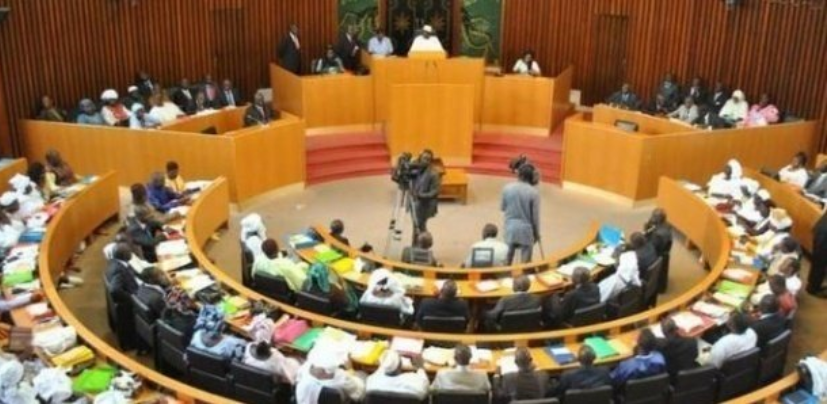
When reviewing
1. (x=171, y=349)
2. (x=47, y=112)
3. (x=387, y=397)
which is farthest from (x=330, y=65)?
(x=387, y=397)

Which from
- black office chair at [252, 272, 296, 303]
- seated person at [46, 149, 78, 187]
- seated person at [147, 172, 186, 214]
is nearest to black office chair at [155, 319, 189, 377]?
black office chair at [252, 272, 296, 303]

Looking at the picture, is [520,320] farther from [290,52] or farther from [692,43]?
[290,52]

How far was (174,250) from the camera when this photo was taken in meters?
9.28

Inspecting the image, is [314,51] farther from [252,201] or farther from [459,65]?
[252,201]

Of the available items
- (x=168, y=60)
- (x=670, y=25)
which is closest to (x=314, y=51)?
(x=168, y=60)

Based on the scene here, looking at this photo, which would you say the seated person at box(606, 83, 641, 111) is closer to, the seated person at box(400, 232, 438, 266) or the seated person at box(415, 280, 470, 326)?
the seated person at box(400, 232, 438, 266)

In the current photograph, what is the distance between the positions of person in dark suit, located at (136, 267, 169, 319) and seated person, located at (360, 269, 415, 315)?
1.77 meters

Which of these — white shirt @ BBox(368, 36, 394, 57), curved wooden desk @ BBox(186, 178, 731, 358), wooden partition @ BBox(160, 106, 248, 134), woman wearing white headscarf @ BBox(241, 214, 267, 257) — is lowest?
curved wooden desk @ BBox(186, 178, 731, 358)

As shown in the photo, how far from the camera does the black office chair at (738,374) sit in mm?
7172

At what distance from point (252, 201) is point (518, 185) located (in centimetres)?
445

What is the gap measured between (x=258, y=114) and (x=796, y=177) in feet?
24.1

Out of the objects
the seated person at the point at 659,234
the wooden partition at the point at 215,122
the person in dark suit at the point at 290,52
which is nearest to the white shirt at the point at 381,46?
the person in dark suit at the point at 290,52

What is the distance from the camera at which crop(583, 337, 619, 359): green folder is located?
731 cm

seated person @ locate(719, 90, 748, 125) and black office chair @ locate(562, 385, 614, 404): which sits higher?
seated person @ locate(719, 90, 748, 125)
